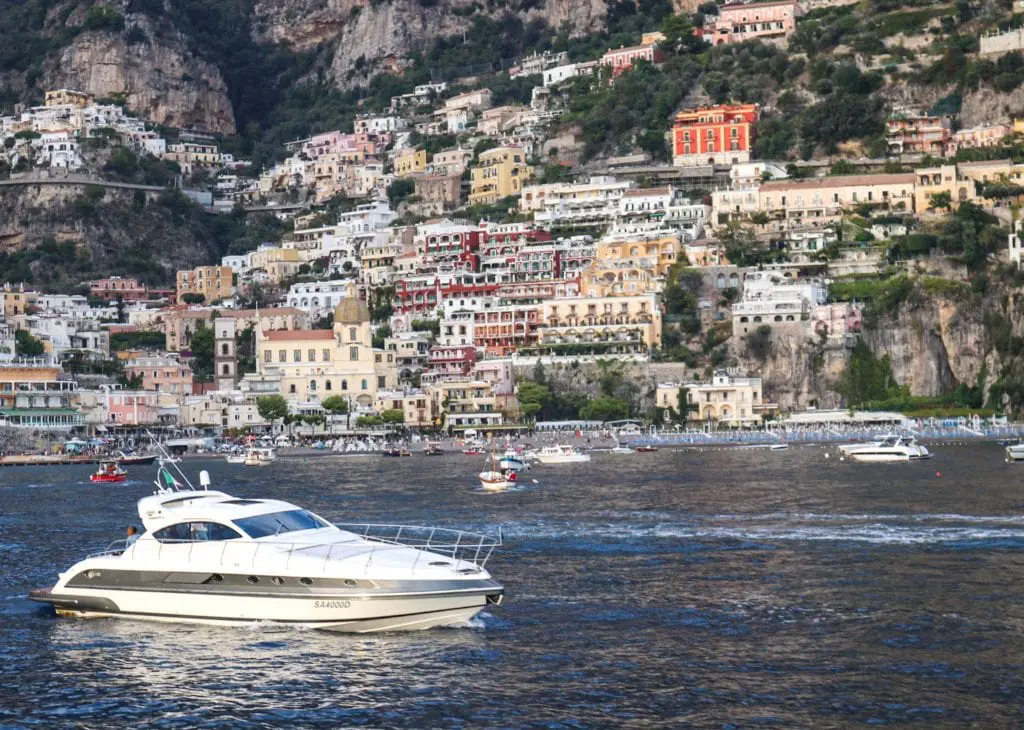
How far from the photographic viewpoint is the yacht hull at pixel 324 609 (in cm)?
3256

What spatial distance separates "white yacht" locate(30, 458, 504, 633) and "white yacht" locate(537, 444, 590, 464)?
60.6m

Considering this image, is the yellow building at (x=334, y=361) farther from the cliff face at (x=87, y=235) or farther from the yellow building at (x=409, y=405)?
the cliff face at (x=87, y=235)

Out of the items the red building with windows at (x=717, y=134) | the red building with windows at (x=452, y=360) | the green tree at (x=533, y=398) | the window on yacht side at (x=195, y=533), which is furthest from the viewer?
the red building with windows at (x=717, y=134)

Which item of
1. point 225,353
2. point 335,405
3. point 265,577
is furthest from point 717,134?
point 265,577

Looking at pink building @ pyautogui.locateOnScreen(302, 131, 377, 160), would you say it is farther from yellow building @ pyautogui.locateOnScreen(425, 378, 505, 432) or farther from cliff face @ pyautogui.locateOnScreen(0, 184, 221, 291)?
yellow building @ pyautogui.locateOnScreen(425, 378, 505, 432)

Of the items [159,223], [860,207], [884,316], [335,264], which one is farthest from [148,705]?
[159,223]

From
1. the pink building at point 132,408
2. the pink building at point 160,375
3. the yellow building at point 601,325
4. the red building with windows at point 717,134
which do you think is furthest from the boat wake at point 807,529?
the red building with windows at point 717,134

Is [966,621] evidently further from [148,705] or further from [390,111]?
[390,111]

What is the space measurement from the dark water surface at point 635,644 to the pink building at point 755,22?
383 feet

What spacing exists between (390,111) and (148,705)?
174988mm

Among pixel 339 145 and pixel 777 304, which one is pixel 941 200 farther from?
pixel 339 145

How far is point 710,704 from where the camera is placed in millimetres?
27266

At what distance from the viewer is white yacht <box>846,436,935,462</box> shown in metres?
88.2

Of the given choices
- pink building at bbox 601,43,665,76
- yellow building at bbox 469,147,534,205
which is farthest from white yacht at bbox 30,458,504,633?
pink building at bbox 601,43,665,76
